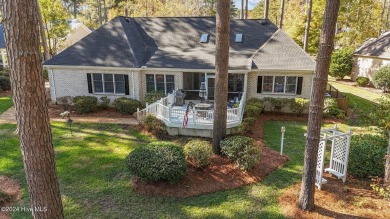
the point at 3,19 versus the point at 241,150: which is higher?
the point at 3,19

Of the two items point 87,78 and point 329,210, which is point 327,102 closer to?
point 329,210

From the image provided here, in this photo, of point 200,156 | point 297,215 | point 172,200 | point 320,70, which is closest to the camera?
point 320,70

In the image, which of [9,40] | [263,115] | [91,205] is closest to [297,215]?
[91,205]

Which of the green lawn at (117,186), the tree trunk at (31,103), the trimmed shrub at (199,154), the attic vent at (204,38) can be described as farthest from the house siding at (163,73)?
the tree trunk at (31,103)

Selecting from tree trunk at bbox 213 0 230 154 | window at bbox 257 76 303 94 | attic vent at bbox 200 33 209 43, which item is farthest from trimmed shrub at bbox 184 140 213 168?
attic vent at bbox 200 33 209 43

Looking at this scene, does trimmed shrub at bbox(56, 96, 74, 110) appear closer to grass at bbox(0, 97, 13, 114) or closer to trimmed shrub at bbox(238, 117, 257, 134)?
grass at bbox(0, 97, 13, 114)

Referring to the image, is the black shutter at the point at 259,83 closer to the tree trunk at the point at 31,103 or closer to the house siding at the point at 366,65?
the tree trunk at the point at 31,103

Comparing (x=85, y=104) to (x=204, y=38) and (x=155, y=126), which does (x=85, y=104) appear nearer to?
(x=155, y=126)
